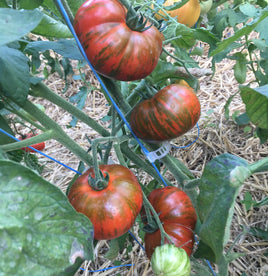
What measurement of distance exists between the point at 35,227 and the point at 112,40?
32 centimetres

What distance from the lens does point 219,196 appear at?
469mm

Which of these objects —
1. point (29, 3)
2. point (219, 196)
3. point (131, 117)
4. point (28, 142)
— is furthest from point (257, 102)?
point (29, 3)

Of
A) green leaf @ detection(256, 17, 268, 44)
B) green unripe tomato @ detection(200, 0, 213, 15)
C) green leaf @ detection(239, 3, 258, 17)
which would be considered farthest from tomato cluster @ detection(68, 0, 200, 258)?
green unripe tomato @ detection(200, 0, 213, 15)

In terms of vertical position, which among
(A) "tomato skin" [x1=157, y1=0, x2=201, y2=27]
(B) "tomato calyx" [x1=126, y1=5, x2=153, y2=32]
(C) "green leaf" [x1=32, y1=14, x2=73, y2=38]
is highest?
(B) "tomato calyx" [x1=126, y1=5, x2=153, y2=32]

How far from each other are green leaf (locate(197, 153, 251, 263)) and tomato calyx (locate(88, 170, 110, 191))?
0.18 meters

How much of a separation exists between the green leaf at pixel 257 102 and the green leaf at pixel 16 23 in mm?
319

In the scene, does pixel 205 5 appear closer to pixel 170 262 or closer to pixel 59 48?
pixel 59 48

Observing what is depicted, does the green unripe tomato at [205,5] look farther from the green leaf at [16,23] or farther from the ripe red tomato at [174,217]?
the green leaf at [16,23]

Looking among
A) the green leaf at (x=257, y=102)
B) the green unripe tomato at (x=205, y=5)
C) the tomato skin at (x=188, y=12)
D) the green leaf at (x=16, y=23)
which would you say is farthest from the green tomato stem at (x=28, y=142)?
the green unripe tomato at (x=205, y=5)

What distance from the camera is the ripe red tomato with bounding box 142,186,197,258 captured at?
0.67 metres

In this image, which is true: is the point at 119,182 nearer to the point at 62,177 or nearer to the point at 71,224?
the point at 71,224

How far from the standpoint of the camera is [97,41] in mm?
507

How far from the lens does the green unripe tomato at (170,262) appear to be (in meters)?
0.56

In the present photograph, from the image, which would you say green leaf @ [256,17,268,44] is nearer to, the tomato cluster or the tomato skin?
the tomato cluster
